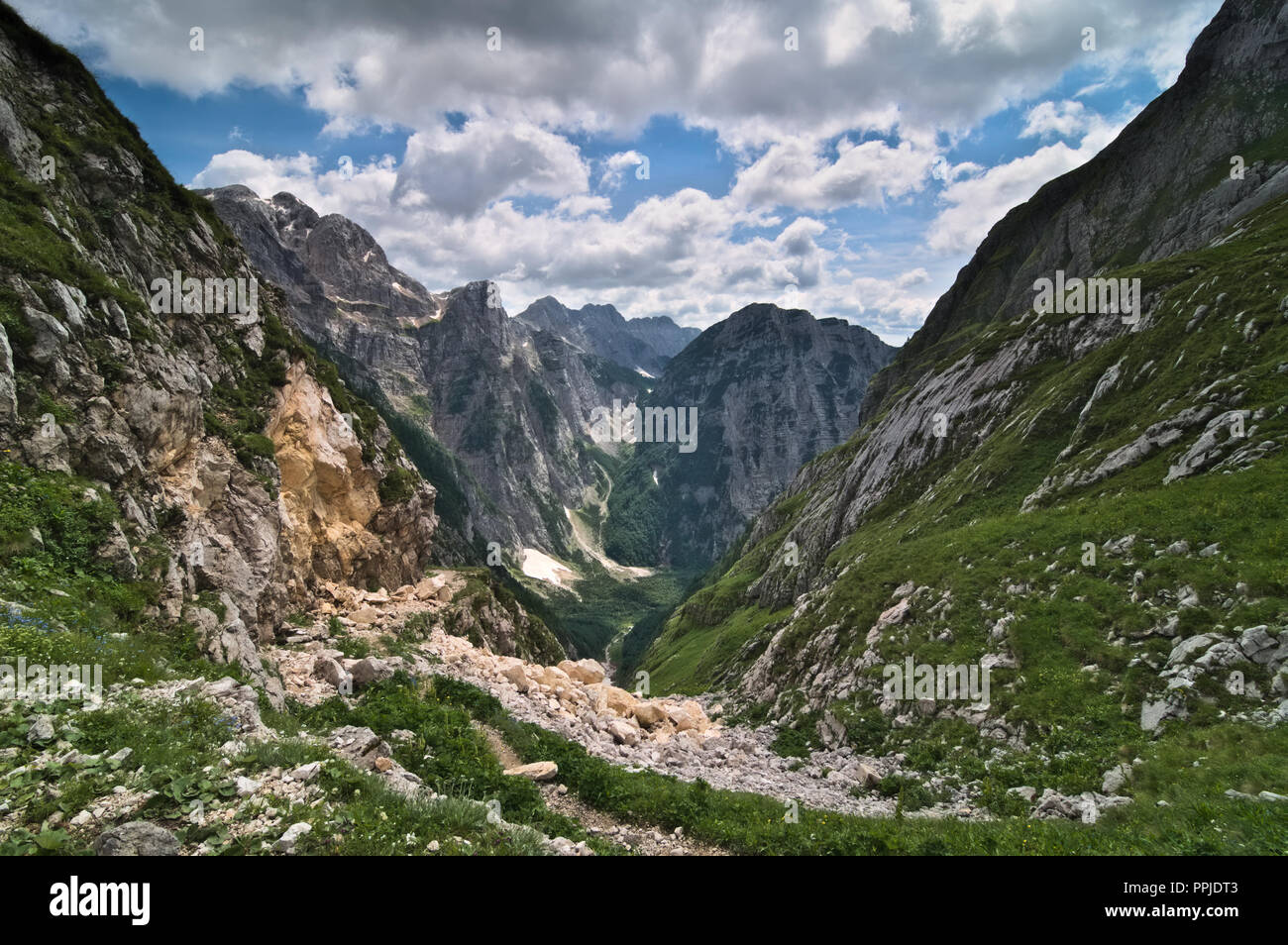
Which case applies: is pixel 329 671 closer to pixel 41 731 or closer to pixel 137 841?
pixel 41 731

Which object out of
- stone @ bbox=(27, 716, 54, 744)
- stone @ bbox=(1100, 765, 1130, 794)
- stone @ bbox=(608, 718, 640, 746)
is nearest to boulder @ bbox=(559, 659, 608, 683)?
stone @ bbox=(608, 718, 640, 746)

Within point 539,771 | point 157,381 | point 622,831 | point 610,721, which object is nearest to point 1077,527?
point 610,721

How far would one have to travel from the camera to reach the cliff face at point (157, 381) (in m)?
16.6

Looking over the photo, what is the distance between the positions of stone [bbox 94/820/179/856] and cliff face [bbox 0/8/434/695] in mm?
10236

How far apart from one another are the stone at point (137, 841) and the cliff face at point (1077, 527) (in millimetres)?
21994

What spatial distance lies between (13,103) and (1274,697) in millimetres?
51796

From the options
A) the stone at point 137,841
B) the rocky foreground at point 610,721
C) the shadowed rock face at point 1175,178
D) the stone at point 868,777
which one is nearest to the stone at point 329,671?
the rocky foreground at point 610,721

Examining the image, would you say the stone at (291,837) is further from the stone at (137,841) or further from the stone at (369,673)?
the stone at (369,673)

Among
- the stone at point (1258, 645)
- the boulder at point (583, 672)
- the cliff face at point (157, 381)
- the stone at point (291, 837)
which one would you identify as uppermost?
the cliff face at point (157, 381)

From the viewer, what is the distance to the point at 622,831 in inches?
513

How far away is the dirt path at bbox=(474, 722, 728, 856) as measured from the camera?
1224 centimetres

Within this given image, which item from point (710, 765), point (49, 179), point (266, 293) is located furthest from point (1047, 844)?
point (266, 293)

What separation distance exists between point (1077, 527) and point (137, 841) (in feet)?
111
